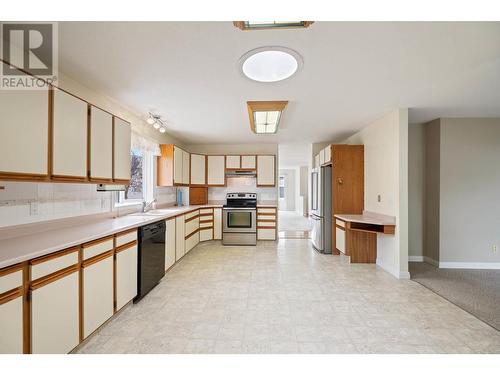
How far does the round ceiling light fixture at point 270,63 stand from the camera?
188cm

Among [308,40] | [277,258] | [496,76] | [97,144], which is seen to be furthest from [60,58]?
[496,76]

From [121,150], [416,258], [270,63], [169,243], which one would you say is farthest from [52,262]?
[416,258]

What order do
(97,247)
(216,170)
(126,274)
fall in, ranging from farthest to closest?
(216,170)
(126,274)
(97,247)

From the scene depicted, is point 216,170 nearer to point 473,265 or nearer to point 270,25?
point 270,25

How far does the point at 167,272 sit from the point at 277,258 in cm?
194

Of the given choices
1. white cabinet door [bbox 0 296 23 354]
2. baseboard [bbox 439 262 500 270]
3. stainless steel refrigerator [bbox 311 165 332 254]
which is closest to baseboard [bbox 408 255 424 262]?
baseboard [bbox 439 262 500 270]

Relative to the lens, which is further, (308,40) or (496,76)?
(496,76)

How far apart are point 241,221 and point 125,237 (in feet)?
10.1

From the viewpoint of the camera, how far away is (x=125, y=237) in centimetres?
226
